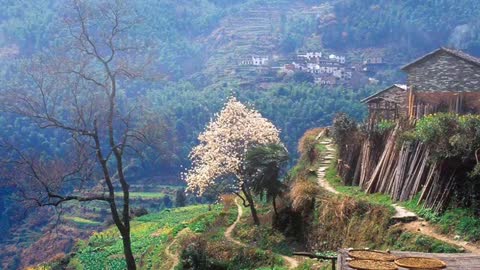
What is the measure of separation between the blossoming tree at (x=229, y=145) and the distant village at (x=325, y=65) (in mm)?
78980

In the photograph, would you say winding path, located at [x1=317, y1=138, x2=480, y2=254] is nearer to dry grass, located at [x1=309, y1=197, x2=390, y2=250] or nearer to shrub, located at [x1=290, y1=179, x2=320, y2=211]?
dry grass, located at [x1=309, y1=197, x2=390, y2=250]

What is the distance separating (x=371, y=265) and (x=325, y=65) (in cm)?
10808

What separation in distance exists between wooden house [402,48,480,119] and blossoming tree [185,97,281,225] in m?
7.49

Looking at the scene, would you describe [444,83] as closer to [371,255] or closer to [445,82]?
[445,82]

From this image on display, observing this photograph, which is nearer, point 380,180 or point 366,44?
point 380,180

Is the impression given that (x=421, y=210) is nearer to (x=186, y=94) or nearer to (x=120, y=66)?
(x=120, y=66)

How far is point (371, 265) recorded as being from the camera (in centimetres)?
683

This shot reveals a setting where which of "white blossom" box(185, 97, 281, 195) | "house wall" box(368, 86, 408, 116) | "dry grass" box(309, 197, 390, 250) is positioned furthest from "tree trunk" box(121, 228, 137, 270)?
"house wall" box(368, 86, 408, 116)

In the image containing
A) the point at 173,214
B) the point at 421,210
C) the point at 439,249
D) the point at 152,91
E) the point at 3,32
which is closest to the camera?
the point at 439,249

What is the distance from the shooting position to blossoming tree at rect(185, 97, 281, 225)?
25.1 meters

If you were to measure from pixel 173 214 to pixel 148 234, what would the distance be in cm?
908

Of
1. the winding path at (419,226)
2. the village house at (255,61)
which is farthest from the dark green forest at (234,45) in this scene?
the winding path at (419,226)

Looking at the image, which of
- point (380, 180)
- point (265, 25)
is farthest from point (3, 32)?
point (380, 180)

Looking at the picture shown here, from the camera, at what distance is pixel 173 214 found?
4572 cm
